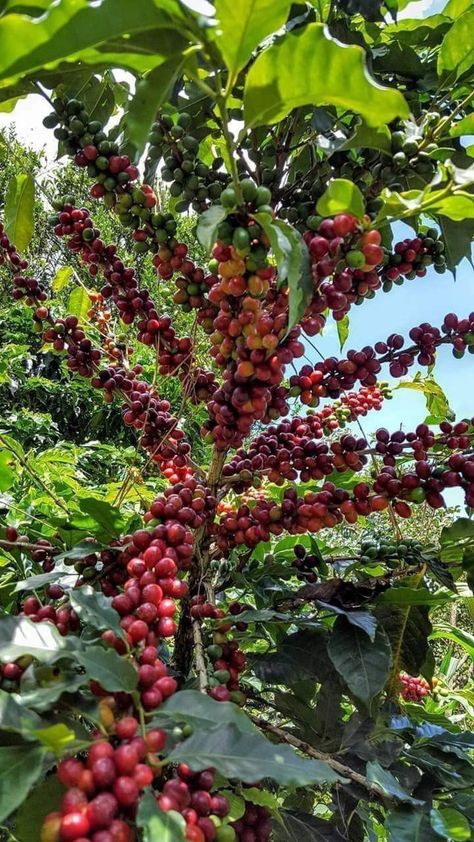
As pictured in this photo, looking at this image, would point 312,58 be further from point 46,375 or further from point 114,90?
point 46,375

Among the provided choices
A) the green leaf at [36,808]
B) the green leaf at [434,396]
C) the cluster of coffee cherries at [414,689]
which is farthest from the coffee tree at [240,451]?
the cluster of coffee cherries at [414,689]

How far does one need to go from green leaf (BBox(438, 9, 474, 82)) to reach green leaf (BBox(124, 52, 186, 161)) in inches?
18.8

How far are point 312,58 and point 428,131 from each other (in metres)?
0.32

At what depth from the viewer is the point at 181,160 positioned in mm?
883

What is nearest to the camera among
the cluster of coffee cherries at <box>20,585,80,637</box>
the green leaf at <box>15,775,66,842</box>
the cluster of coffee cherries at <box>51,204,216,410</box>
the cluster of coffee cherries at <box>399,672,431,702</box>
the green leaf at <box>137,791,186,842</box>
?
the green leaf at <box>137,791,186,842</box>

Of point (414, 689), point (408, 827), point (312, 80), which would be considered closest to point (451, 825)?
point (408, 827)

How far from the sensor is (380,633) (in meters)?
0.80

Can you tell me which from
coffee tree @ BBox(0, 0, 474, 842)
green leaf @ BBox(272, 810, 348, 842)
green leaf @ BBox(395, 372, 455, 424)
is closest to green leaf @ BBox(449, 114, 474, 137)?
coffee tree @ BBox(0, 0, 474, 842)

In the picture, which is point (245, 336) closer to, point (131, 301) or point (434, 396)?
point (131, 301)

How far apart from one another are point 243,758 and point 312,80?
0.56m

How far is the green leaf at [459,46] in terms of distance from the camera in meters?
0.83

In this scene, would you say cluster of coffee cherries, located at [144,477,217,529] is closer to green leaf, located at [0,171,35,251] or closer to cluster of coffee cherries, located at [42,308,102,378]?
cluster of coffee cherries, located at [42,308,102,378]

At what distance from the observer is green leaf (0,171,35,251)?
1093mm

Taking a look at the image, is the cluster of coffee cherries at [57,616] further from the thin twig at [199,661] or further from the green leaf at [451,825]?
the green leaf at [451,825]
